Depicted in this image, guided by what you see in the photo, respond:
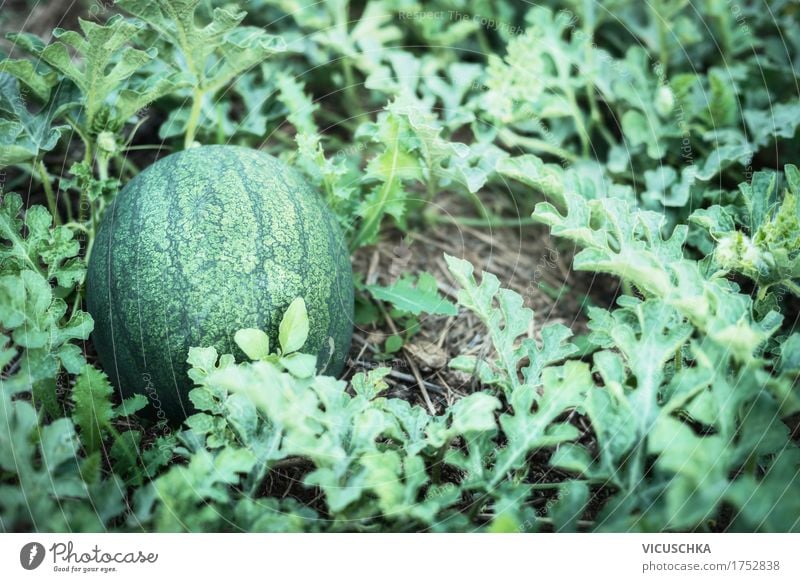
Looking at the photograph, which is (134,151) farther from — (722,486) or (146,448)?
(722,486)

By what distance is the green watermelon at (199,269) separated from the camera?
6.66ft

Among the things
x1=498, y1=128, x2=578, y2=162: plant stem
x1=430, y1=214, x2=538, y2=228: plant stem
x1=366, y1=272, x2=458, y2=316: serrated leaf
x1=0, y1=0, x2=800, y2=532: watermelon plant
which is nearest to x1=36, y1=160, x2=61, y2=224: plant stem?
x1=0, y1=0, x2=800, y2=532: watermelon plant

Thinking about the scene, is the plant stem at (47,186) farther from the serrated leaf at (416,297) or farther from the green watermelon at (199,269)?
the serrated leaf at (416,297)

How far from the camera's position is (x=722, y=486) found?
166 cm

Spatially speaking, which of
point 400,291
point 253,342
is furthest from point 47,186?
point 400,291

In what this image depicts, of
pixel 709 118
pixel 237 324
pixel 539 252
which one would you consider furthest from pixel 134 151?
pixel 709 118
